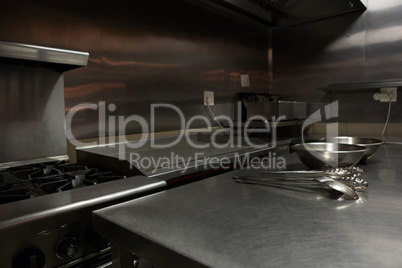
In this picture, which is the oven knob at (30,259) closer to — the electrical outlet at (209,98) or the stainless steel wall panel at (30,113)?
the stainless steel wall panel at (30,113)

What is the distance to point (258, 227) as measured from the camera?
504mm

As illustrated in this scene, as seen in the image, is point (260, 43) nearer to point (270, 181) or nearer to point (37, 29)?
point (37, 29)

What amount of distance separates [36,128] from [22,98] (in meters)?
0.14

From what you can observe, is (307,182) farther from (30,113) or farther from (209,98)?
(209,98)

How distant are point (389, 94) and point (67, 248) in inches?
92.5

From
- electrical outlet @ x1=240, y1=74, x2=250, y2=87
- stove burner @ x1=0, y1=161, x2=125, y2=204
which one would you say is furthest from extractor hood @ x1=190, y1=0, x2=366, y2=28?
stove burner @ x1=0, y1=161, x2=125, y2=204

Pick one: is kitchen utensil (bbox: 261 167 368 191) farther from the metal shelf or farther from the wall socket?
the wall socket

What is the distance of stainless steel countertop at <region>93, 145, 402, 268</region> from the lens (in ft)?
1.32

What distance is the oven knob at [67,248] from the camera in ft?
2.15

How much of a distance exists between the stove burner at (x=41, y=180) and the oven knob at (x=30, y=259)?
163 mm

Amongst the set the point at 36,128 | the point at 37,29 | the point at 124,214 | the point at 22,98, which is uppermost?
the point at 37,29

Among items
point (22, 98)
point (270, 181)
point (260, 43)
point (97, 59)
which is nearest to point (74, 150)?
point (22, 98)

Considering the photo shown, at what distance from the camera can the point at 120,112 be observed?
160 centimetres

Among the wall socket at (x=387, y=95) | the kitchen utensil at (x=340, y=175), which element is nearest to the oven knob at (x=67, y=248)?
the kitchen utensil at (x=340, y=175)
